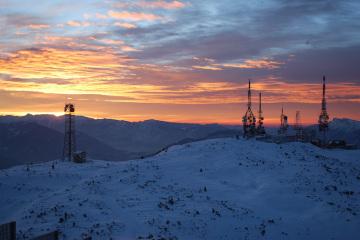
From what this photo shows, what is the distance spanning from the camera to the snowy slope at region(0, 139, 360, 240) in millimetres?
26500

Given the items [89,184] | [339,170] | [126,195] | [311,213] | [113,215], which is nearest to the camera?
[113,215]

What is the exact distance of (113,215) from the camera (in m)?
28.3

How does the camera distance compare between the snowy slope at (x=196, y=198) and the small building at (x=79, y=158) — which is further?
the small building at (x=79, y=158)

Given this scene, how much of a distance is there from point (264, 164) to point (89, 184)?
20.5 metres

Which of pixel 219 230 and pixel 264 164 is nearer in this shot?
pixel 219 230

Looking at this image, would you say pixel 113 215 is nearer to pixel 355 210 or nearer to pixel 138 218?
pixel 138 218

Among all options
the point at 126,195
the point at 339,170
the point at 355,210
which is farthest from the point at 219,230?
the point at 339,170

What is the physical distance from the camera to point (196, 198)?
32.7m

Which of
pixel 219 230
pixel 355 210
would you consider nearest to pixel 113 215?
pixel 219 230

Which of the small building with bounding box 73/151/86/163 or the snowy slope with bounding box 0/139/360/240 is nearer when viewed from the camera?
the snowy slope with bounding box 0/139/360/240

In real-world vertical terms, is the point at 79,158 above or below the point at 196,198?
above

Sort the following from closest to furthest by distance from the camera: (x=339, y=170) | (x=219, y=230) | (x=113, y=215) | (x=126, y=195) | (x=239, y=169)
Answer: (x=219, y=230) < (x=113, y=215) < (x=126, y=195) < (x=239, y=169) < (x=339, y=170)

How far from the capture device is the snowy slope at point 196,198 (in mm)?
26500

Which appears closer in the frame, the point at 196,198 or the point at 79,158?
the point at 196,198
